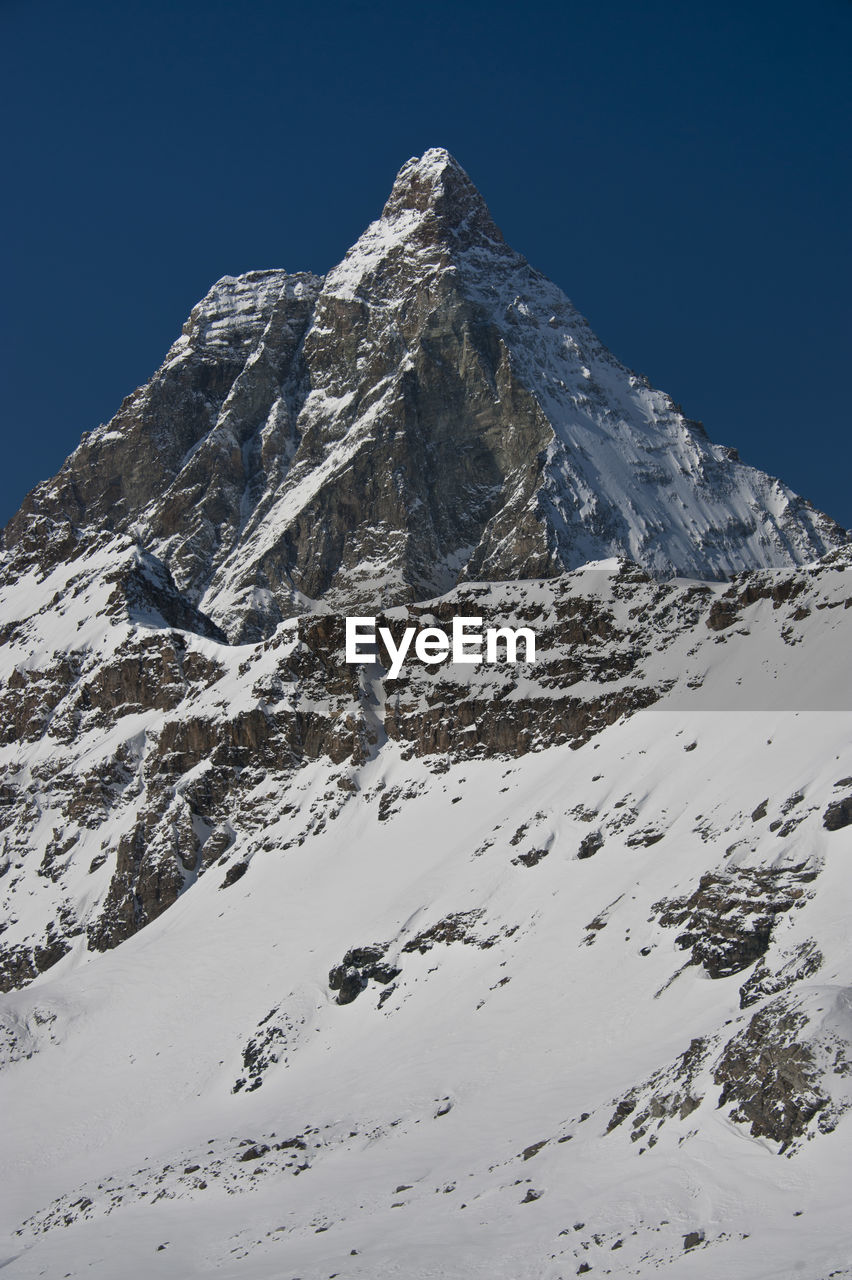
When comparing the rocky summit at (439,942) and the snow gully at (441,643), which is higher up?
the snow gully at (441,643)

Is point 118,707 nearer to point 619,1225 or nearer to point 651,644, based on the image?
point 651,644

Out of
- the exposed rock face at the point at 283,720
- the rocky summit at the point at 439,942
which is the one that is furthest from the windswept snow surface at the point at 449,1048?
the exposed rock face at the point at 283,720

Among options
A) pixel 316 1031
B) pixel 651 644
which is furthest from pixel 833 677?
pixel 316 1031

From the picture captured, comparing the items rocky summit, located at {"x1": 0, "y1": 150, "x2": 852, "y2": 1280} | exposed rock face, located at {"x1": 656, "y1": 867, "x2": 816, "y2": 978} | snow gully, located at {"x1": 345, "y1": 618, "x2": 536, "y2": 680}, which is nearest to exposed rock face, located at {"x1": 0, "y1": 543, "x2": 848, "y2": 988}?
rocky summit, located at {"x1": 0, "y1": 150, "x2": 852, "y2": 1280}

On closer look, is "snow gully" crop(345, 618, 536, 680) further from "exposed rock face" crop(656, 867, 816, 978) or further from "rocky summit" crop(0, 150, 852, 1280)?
"exposed rock face" crop(656, 867, 816, 978)

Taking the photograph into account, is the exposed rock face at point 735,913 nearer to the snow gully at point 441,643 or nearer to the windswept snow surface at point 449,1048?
the windswept snow surface at point 449,1048

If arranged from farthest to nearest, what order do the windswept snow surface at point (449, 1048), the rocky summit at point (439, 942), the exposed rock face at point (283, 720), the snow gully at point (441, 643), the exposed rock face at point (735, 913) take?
1. the snow gully at point (441, 643)
2. the exposed rock face at point (283, 720)
3. the exposed rock face at point (735, 913)
4. the rocky summit at point (439, 942)
5. the windswept snow surface at point (449, 1048)

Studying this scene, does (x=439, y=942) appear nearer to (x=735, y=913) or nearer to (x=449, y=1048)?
(x=449, y=1048)
